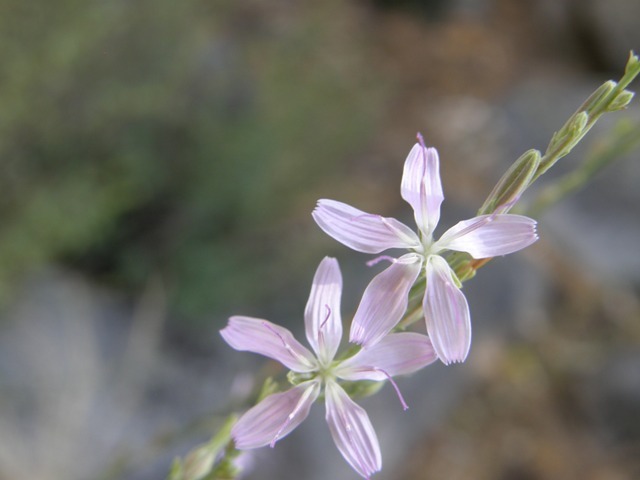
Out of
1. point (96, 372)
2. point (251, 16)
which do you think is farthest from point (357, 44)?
point (96, 372)

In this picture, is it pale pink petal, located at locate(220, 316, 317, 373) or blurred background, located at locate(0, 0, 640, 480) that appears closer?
pale pink petal, located at locate(220, 316, 317, 373)

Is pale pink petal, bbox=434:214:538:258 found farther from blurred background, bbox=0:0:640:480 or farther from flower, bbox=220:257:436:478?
blurred background, bbox=0:0:640:480

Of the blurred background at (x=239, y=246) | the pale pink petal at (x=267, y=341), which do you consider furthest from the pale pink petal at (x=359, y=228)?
the blurred background at (x=239, y=246)

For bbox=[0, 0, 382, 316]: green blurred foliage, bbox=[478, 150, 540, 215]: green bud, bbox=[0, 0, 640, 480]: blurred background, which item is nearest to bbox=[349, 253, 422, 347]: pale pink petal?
bbox=[478, 150, 540, 215]: green bud

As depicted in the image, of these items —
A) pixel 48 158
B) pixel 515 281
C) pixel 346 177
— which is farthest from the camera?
pixel 346 177

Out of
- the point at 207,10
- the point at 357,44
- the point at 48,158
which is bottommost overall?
the point at 48,158

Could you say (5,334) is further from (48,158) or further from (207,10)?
(207,10)

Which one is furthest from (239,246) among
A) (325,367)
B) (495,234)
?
(495,234)
